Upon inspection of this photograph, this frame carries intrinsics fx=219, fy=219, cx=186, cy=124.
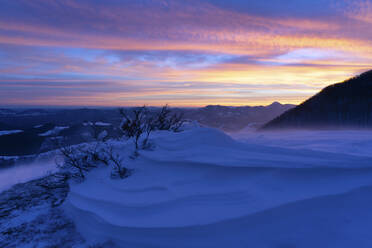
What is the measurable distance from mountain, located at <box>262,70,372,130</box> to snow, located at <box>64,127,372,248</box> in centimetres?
999

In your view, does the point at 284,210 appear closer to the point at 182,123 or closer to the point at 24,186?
the point at 182,123

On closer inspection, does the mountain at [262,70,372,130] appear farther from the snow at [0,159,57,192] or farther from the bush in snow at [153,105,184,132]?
the snow at [0,159,57,192]

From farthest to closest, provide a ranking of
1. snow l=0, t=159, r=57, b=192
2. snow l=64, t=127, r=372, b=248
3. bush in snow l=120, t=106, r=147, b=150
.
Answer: snow l=0, t=159, r=57, b=192, bush in snow l=120, t=106, r=147, b=150, snow l=64, t=127, r=372, b=248

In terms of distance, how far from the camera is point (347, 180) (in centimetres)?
284

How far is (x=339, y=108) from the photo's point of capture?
13516mm

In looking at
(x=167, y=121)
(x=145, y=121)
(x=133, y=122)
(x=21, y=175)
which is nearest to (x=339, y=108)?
(x=167, y=121)

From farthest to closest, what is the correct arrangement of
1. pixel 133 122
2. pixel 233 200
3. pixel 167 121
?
pixel 167 121 < pixel 133 122 < pixel 233 200

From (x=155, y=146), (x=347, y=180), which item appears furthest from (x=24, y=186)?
(x=347, y=180)

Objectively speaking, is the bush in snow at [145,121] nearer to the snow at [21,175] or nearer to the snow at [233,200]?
the snow at [233,200]

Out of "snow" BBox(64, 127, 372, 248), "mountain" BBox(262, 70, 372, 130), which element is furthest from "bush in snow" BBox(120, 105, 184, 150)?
"mountain" BBox(262, 70, 372, 130)

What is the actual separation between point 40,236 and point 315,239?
3581 mm

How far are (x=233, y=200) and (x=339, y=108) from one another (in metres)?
14.1

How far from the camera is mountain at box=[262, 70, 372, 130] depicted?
12016 millimetres

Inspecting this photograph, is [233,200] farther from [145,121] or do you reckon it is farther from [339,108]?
[339,108]
